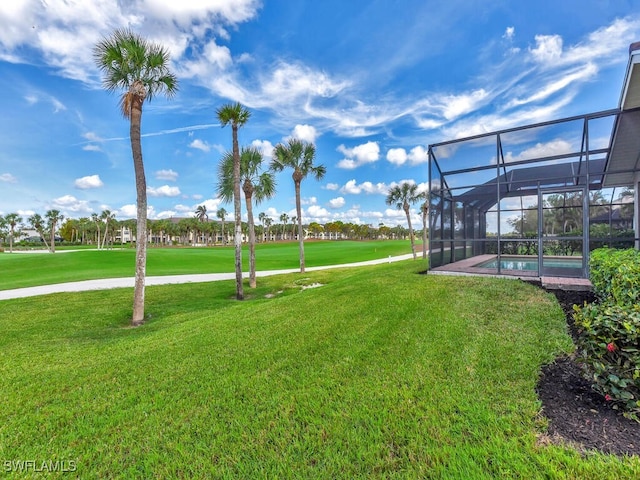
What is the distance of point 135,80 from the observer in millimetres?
6891

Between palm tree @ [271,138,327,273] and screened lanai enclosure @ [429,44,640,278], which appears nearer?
screened lanai enclosure @ [429,44,640,278]

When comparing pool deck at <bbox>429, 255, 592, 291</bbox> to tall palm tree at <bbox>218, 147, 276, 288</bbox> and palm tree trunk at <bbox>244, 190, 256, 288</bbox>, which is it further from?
tall palm tree at <bbox>218, 147, 276, 288</bbox>

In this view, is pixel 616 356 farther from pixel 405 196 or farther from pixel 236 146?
pixel 405 196

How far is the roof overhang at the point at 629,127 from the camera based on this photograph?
4.66 m

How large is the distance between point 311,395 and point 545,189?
26.4ft

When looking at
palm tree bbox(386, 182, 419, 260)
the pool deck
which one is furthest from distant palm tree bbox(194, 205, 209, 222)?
the pool deck

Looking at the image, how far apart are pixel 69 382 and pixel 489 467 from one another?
448 cm

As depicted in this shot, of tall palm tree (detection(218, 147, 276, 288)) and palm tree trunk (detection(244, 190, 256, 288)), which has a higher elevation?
tall palm tree (detection(218, 147, 276, 288))

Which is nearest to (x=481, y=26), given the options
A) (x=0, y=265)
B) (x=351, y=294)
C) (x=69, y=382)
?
(x=351, y=294)

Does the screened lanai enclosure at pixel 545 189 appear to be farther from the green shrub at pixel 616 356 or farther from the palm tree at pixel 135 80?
the palm tree at pixel 135 80

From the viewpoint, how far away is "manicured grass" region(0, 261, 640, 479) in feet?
6.47

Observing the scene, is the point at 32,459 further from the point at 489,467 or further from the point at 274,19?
the point at 274,19

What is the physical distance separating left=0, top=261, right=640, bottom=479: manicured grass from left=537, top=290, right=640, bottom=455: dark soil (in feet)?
0.42

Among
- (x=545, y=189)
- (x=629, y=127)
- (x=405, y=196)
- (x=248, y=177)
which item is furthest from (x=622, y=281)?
(x=405, y=196)
